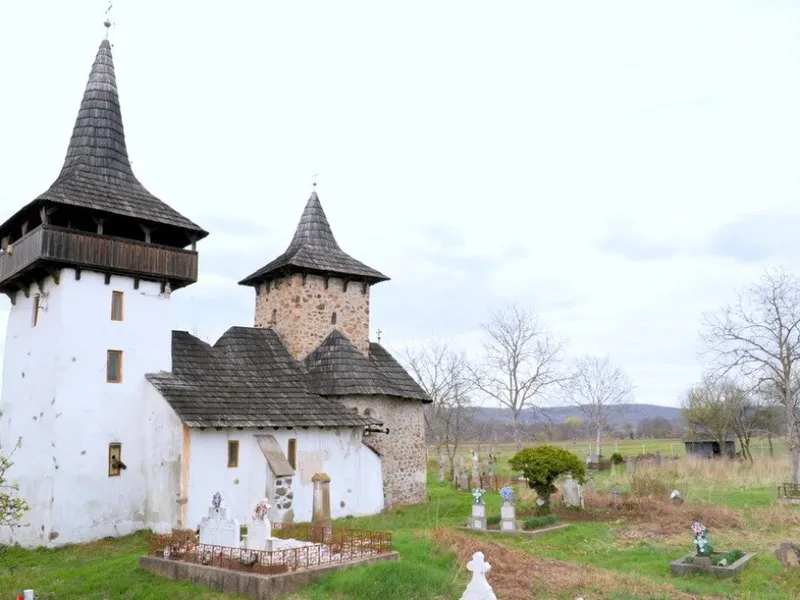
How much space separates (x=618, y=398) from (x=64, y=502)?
49349 mm

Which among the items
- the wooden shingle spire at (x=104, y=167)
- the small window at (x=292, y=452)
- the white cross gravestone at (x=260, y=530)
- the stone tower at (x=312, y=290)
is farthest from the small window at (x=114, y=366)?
the white cross gravestone at (x=260, y=530)

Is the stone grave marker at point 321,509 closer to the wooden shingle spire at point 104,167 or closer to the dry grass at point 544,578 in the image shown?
the dry grass at point 544,578

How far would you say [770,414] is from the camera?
48.8 metres

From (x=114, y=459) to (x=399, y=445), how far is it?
9862mm

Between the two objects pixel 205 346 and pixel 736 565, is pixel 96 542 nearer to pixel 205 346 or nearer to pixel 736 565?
pixel 205 346

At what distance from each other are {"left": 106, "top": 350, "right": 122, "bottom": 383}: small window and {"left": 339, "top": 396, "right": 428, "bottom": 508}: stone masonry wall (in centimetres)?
727

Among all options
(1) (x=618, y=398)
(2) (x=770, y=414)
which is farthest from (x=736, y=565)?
(1) (x=618, y=398)

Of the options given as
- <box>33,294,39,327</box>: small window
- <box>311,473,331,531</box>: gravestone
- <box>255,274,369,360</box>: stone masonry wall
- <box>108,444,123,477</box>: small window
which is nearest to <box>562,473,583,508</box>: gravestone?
<box>255,274,369,360</box>: stone masonry wall

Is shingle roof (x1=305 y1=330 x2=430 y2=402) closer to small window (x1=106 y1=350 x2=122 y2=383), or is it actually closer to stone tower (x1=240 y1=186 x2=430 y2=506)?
stone tower (x1=240 y1=186 x2=430 y2=506)

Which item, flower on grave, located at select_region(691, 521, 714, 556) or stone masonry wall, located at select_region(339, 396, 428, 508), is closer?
flower on grave, located at select_region(691, 521, 714, 556)

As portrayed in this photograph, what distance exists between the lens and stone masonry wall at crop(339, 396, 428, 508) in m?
24.0

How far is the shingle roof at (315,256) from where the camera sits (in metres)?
25.4

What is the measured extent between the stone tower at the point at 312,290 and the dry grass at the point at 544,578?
12032mm

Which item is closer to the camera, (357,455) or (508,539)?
(508,539)
